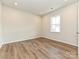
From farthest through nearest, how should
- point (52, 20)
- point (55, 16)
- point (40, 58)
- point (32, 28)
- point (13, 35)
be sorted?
point (32, 28) → point (52, 20) → point (55, 16) → point (13, 35) → point (40, 58)

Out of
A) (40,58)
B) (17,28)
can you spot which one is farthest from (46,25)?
(40,58)

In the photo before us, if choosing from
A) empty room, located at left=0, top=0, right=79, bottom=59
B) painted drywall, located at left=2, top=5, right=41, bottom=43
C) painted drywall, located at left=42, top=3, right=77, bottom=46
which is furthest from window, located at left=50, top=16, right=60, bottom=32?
painted drywall, located at left=2, top=5, right=41, bottom=43

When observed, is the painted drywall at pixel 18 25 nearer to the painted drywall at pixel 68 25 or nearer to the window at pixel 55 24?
the window at pixel 55 24

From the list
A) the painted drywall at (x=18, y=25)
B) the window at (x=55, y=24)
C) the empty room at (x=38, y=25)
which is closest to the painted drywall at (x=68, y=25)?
the empty room at (x=38, y=25)

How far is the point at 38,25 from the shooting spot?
7535 mm

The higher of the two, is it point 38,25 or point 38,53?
point 38,25

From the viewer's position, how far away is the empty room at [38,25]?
168 inches

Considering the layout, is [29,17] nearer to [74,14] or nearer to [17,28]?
Answer: [17,28]

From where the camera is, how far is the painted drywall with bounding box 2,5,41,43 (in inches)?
203

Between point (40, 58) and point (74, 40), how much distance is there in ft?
8.44

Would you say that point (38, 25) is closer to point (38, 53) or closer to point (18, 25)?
point (18, 25)

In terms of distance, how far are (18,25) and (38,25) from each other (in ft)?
7.29

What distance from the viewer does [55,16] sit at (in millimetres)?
6027

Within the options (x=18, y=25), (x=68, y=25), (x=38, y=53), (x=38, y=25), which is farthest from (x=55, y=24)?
(x=38, y=53)
